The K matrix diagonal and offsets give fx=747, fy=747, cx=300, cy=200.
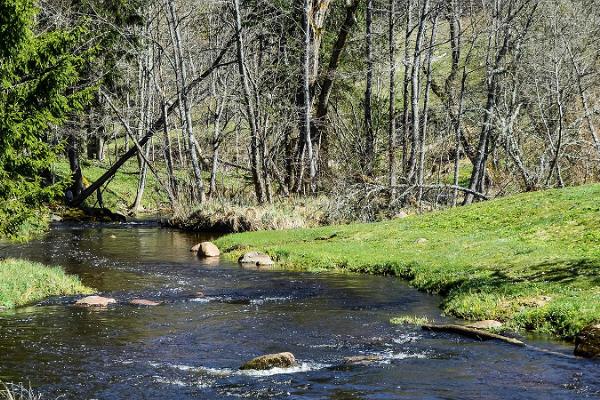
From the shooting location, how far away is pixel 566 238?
67.6 feet

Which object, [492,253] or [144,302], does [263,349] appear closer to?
[144,302]

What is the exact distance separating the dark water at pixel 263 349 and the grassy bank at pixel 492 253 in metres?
1.04

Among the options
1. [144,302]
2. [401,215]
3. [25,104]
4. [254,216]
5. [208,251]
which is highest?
[25,104]

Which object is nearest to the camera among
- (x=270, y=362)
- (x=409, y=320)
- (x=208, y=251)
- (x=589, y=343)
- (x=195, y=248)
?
(x=270, y=362)

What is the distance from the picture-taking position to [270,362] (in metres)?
11.8

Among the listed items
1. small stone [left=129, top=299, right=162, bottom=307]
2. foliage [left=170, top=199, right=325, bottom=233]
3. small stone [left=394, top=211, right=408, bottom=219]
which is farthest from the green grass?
small stone [left=394, top=211, right=408, bottom=219]

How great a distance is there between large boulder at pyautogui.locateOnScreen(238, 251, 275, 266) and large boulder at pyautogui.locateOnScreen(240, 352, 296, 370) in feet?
44.3

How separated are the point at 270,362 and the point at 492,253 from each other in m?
10.7

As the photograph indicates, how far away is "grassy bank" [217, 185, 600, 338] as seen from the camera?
15125 mm

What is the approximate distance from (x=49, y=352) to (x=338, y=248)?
14.3 m

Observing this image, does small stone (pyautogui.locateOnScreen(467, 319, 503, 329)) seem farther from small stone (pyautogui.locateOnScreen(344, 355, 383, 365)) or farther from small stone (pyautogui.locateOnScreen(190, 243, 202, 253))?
small stone (pyautogui.locateOnScreen(190, 243, 202, 253))

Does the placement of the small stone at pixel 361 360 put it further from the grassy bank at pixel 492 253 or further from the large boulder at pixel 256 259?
the large boulder at pixel 256 259

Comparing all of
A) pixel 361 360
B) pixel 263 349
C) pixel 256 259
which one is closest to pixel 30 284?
pixel 263 349

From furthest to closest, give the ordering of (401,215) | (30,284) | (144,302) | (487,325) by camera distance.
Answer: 1. (401,215)
2. (30,284)
3. (144,302)
4. (487,325)
